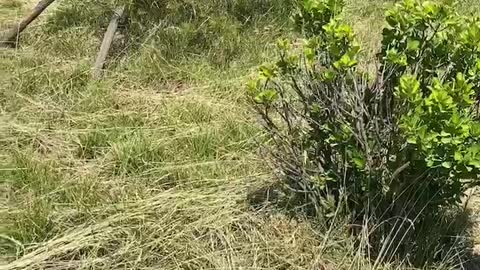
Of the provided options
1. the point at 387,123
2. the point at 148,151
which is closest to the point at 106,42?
the point at 148,151

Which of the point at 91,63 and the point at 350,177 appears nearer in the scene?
the point at 350,177

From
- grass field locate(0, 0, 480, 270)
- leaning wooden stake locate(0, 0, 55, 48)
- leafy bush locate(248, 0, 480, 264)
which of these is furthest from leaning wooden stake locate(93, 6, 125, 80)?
leafy bush locate(248, 0, 480, 264)

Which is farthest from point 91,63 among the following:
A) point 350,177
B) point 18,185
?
point 350,177

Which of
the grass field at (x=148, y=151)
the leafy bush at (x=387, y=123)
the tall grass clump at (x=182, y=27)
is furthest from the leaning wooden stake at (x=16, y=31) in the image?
the leafy bush at (x=387, y=123)

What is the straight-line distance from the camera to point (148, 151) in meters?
3.71

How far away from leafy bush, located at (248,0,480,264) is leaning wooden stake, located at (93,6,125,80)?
2005 mm

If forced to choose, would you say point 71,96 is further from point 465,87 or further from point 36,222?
point 465,87

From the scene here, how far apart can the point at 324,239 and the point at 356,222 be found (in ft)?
0.54

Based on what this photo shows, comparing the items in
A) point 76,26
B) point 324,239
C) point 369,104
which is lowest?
point 76,26

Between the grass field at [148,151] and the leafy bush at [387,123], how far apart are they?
17cm

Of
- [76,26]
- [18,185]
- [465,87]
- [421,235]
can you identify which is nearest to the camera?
[465,87]

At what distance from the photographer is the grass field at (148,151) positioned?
9.71 feet

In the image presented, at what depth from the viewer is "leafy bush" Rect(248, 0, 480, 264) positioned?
8.21 feet

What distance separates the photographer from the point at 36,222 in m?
3.10
